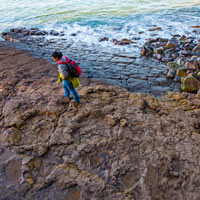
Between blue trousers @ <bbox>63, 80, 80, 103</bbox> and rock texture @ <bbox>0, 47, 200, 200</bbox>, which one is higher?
blue trousers @ <bbox>63, 80, 80, 103</bbox>

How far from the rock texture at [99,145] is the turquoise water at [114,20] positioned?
7015 millimetres

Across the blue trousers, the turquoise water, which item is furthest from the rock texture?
the turquoise water

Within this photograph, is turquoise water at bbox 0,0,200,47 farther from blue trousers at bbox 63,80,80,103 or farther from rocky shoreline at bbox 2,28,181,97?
blue trousers at bbox 63,80,80,103

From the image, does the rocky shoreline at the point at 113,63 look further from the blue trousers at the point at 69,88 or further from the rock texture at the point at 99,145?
the blue trousers at the point at 69,88

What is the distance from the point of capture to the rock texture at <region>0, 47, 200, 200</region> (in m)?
2.69

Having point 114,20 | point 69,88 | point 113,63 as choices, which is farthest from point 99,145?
point 114,20

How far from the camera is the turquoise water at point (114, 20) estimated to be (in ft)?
37.4

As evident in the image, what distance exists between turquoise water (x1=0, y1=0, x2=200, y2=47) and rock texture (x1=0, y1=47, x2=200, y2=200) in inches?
276

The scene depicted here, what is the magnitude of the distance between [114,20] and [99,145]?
13.4m

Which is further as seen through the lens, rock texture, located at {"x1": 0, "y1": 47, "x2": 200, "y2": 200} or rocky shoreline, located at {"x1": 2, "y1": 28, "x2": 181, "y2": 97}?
rocky shoreline, located at {"x1": 2, "y1": 28, "x2": 181, "y2": 97}

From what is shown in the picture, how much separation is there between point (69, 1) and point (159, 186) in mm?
26784

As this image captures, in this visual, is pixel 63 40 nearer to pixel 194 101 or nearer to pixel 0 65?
pixel 0 65

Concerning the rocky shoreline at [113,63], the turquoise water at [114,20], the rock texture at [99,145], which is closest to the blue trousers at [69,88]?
the rock texture at [99,145]

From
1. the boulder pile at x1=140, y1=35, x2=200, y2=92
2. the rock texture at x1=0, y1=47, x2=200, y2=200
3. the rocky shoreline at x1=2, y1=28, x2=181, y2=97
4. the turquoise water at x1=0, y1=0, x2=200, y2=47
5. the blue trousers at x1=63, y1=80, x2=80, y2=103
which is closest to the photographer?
the rock texture at x1=0, y1=47, x2=200, y2=200
